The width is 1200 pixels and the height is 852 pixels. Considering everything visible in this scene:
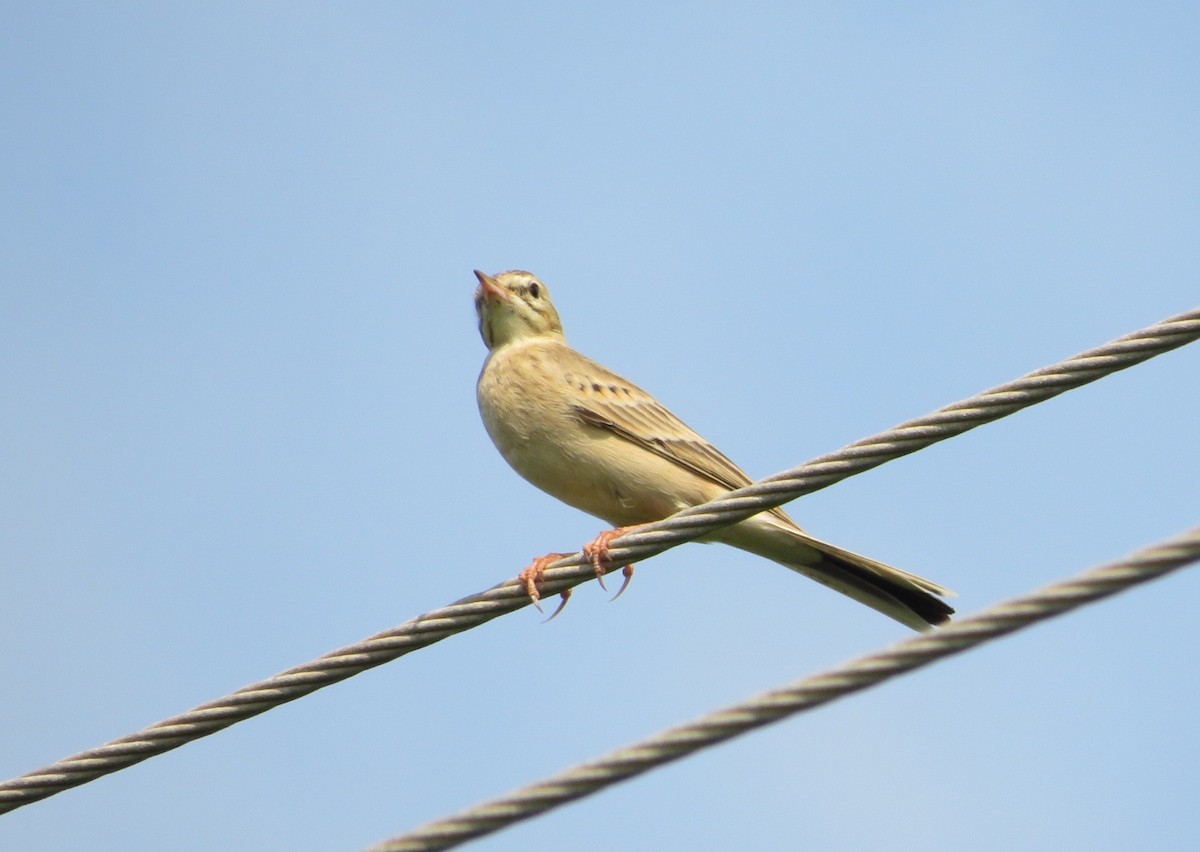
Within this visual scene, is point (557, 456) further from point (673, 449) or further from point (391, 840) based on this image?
point (391, 840)

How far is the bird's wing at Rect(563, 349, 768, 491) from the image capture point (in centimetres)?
958

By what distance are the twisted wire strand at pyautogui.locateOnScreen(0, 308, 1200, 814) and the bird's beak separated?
17.5ft

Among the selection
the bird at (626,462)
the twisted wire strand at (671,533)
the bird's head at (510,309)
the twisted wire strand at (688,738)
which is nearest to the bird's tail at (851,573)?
the bird at (626,462)

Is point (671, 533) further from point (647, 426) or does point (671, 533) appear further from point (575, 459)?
point (647, 426)

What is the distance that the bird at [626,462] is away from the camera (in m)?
8.78

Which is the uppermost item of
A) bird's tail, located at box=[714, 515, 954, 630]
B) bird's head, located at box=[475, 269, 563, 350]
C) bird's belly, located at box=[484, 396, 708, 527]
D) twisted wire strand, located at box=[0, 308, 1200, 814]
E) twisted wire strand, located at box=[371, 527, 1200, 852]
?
bird's head, located at box=[475, 269, 563, 350]

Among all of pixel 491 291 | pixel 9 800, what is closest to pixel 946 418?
pixel 9 800

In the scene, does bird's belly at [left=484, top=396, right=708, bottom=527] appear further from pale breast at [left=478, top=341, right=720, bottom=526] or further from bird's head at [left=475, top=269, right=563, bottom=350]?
bird's head at [left=475, top=269, right=563, bottom=350]

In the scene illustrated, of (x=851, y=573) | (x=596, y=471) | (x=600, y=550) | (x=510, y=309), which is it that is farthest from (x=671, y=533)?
(x=510, y=309)

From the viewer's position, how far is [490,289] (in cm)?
1164

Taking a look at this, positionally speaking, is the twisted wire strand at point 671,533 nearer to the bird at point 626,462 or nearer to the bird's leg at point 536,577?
the bird's leg at point 536,577

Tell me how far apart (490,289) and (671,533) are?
18.1 ft

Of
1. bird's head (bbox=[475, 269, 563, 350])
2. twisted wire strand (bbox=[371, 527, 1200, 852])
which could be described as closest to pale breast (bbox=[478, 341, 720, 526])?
bird's head (bbox=[475, 269, 563, 350])

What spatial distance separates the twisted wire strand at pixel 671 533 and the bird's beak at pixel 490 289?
533 centimetres
